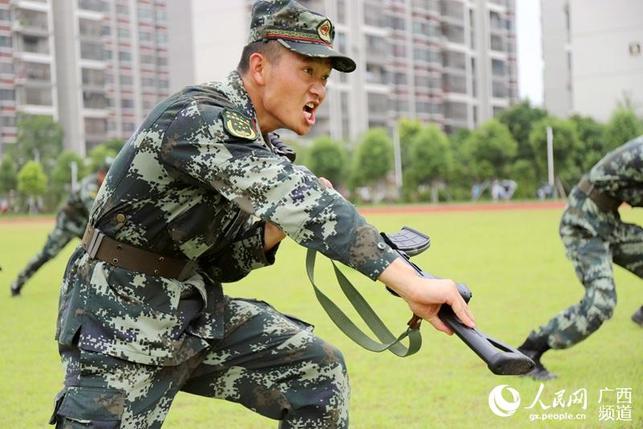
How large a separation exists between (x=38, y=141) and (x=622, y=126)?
131 feet

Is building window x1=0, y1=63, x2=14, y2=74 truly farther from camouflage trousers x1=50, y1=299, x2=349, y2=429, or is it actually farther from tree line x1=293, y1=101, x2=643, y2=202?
camouflage trousers x1=50, y1=299, x2=349, y2=429

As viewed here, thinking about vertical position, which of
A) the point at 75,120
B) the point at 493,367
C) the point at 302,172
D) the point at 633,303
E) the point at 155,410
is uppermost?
the point at 75,120

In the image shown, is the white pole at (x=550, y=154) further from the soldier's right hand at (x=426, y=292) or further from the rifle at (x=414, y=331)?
the soldier's right hand at (x=426, y=292)


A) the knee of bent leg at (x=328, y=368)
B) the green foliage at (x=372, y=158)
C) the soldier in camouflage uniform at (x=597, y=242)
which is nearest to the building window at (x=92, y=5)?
the green foliage at (x=372, y=158)

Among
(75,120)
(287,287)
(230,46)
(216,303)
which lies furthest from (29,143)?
(216,303)

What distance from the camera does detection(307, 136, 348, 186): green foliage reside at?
2063 inches

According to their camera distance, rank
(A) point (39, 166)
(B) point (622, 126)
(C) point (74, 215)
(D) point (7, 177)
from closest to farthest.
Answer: (C) point (74, 215)
(B) point (622, 126)
(A) point (39, 166)
(D) point (7, 177)

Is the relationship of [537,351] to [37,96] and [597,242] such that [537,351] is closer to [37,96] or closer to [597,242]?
[597,242]

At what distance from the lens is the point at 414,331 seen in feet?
8.70

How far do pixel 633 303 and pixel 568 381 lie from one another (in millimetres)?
3995

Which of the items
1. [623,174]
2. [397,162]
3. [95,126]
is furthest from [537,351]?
[95,126]

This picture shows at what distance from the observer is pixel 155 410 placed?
3023 mm

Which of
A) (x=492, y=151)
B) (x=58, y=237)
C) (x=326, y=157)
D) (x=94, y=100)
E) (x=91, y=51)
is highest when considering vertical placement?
(x=91, y=51)

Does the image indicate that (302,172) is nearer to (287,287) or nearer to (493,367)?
(493,367)
